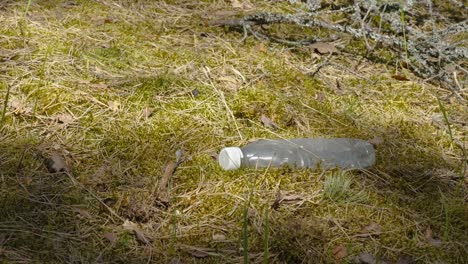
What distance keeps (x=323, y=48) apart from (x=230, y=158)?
4.20 ft

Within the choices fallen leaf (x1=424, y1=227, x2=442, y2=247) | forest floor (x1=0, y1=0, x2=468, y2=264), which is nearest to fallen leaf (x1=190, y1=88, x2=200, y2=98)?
forest floor (x1=0, y1=0, x2=468, y2=264)

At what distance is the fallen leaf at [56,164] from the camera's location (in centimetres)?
237

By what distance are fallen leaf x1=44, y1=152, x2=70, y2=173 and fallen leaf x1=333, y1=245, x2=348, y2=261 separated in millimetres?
1044

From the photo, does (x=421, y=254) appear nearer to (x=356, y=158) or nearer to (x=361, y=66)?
(x=356, y=158)

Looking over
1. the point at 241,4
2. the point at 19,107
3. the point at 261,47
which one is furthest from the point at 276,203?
the point at 241,4

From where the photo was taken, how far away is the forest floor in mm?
2156

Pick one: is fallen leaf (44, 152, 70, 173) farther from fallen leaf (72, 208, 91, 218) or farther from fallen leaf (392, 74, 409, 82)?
fallen leaf (392, 74, 409, 82)

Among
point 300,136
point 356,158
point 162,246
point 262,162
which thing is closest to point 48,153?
point 162,246

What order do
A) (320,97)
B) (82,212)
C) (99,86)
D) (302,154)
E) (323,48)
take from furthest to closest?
(323,48) → (320,97) → (99,86) → (302,154) → (82,212)

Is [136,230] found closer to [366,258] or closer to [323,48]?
[366,258]

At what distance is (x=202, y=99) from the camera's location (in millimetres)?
2896

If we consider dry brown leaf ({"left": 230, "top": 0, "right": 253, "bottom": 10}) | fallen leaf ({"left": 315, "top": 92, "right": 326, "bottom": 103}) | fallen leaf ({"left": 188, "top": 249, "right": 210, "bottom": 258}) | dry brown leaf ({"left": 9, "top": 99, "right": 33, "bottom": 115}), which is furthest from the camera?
dry brown leaf ({"left": 230, "top": 0, "right": 253, "bottom": 10})

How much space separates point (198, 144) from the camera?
2.62 metres

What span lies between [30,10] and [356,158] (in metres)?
1.98
